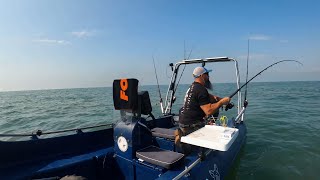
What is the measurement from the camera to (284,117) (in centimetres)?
1327

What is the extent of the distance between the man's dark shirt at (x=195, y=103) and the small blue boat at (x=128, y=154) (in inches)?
16.3

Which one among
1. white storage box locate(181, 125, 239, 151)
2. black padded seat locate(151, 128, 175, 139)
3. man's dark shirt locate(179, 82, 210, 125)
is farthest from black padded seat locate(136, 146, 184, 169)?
man's dark shirt locate(179, 82, 210, 125)

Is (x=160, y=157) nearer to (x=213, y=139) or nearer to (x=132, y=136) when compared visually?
(x=132, y=136)

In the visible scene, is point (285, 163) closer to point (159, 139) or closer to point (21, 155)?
point (159, 139)

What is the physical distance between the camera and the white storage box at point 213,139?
9.88 feet

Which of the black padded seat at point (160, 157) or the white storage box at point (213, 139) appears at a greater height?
the white storage box at point (213, 139)

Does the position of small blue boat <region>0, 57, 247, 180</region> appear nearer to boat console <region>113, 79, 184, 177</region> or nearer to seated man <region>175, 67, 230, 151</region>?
boat console <region>113, 79, 184, 177</region>

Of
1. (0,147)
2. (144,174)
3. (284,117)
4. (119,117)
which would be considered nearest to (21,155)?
(0,147)

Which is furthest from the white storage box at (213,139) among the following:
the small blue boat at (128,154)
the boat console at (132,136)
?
the boat console at (132,136)

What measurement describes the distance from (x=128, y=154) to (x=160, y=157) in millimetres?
626

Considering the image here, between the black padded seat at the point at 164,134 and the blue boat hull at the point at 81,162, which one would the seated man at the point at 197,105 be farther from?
the blue boat hull at the point at 81,162

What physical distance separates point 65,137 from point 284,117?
12.3m

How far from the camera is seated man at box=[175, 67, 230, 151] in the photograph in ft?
13.1

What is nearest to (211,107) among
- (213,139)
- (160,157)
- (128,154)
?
(213,139)
